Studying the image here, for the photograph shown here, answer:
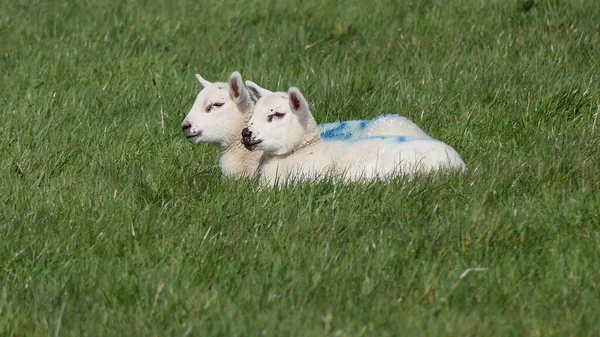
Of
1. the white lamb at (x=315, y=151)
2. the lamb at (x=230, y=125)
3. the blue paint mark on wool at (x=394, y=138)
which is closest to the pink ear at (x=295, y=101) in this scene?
the white lamb at (x=315, y=151)

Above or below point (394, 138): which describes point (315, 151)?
below

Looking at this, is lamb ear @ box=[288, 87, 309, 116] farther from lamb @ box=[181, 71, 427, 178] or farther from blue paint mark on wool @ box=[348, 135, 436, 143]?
lamb @ box=[181, 71, 427, 178]

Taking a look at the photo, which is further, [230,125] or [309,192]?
[230,125]

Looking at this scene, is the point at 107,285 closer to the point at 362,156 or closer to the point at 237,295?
the point at 237,295

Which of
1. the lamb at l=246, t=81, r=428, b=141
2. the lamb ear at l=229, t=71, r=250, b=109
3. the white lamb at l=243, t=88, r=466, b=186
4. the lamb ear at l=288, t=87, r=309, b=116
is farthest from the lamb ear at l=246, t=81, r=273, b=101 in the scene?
the lamb ear at l=288, t=87, r=309, b=116

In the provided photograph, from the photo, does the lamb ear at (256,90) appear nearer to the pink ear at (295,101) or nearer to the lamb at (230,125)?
the lamb at (230,125)

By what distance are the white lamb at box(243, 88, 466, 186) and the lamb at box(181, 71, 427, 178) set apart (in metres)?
0.30

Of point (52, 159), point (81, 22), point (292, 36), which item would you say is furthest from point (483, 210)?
point (81, 22)

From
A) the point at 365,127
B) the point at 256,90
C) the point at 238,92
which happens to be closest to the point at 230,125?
the point at 238,92

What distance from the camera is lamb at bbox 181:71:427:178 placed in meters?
6.46

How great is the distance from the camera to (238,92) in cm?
654

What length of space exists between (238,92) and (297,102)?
1.78ft

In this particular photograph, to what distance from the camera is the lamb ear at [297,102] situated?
19.9 feet

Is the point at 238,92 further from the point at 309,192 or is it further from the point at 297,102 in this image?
the point at 309,192
